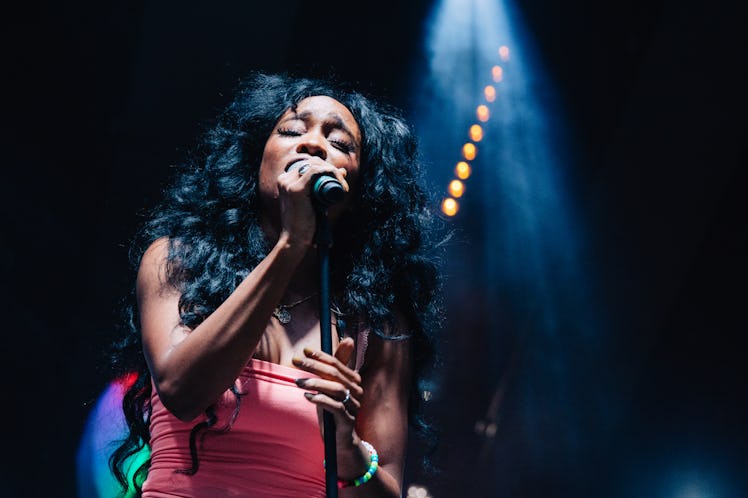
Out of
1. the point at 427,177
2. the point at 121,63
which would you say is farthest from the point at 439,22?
the point at 121,63

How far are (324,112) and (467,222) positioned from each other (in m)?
2.29

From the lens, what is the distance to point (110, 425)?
7.53ft

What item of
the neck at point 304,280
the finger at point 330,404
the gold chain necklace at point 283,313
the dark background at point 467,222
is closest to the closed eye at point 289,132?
the neck at point 304,280

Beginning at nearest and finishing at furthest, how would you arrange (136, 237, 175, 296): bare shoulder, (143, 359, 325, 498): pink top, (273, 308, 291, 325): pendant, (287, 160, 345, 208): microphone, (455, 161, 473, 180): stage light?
(287, 160, 345, 208): microphone < (143, 359, 325, 498): pink top < (136, 237, 175, 296): bare shoulder < (273, 308, 291, 325): pendant < (455, 161, 473, 180): stage light

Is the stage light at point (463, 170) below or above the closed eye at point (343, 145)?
below

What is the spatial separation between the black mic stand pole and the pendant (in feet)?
1.18

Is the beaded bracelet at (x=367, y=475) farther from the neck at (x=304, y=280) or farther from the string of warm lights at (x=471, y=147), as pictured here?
the string of warm lights at (x=471, y=147)

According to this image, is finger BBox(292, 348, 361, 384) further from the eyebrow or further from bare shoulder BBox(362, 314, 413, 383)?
the eyebrow

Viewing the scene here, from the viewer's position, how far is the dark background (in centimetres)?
225

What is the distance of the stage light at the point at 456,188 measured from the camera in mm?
3787

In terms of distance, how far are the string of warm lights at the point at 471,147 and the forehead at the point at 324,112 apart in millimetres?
1956

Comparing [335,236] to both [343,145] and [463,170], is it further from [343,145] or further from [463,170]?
[463,170]

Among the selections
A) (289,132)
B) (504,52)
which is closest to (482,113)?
(504,52)

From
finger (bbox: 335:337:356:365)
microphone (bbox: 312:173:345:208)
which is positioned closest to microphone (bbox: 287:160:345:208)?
microphone (bbox: 312:173:345:208)
